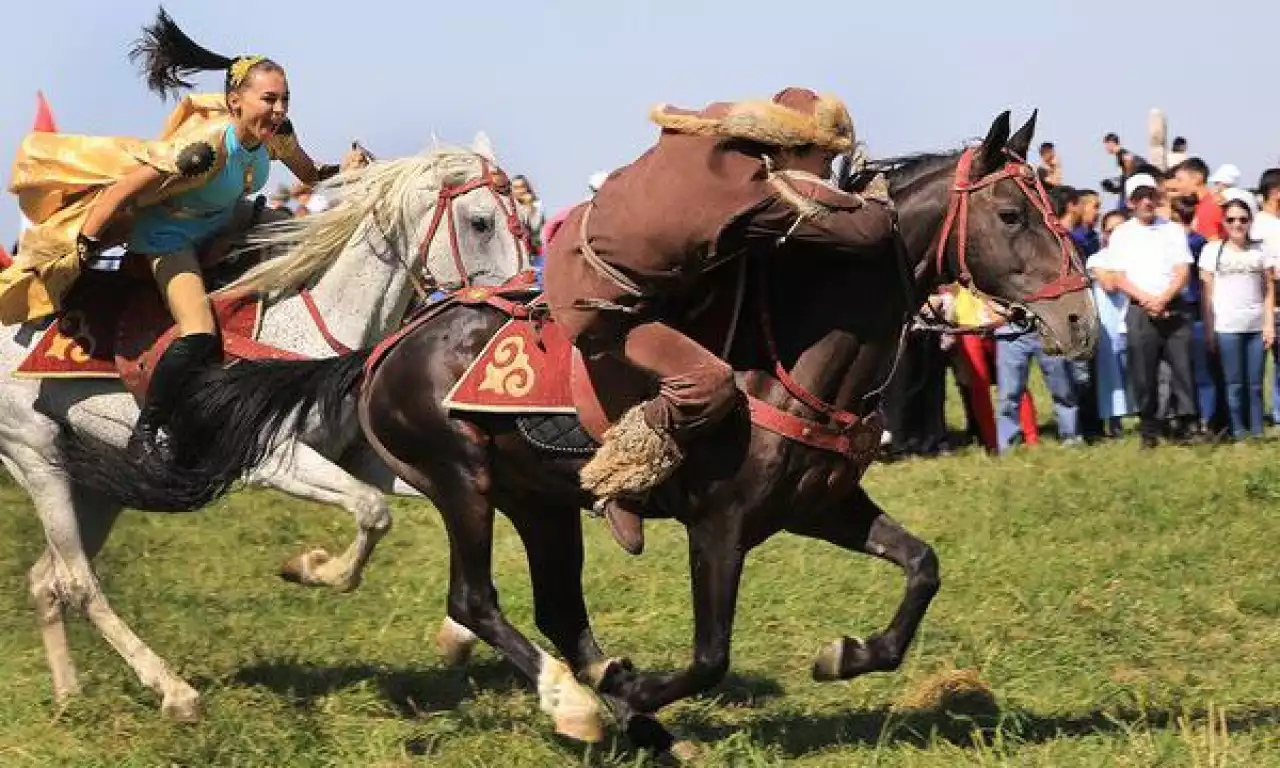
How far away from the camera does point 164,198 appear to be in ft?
26.6

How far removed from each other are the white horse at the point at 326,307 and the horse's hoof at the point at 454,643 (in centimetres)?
42

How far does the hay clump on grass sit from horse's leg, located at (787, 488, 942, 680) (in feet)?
2.19

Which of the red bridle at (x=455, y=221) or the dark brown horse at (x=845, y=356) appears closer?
the dark brown horse at (x=845, y=356)

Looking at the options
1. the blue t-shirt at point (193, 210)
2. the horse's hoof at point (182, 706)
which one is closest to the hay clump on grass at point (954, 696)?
the horse's hoof at point (182, 706)

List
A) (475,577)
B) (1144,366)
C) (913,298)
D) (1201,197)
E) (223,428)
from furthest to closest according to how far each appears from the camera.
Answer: (1201,197) < (1144,366) < (223,428) < (475,577) < (913,298)

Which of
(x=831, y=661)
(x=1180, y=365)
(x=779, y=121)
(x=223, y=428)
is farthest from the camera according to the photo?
(x=1180, y=365)

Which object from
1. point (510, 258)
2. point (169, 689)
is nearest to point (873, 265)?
point (510, 258)

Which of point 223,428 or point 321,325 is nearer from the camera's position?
point 223,428

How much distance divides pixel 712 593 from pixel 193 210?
2.95 m

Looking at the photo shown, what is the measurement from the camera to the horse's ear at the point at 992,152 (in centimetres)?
637

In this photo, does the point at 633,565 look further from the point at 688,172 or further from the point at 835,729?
the point at 688,172

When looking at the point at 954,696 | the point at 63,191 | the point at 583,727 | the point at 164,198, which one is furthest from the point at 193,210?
the point at 954,696

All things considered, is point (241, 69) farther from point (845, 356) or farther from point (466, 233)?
point (845, 356)

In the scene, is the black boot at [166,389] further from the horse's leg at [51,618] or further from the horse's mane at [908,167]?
the horse's mane at [908,167]
